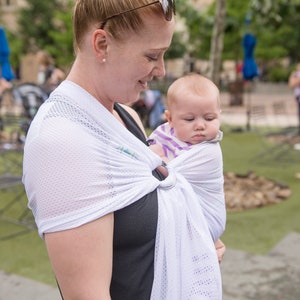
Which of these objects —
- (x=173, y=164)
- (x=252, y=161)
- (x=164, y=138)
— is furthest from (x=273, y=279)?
(x=252, y=161)

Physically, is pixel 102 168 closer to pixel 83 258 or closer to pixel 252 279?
pixel 83 258

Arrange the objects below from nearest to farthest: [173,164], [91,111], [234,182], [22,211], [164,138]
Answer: [91,111]
[173,164]
[164,138]
[22,211]
[234,182]

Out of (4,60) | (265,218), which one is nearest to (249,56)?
(265,218)

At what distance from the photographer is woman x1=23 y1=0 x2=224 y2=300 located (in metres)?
1.09

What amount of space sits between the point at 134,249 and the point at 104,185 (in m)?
0.21

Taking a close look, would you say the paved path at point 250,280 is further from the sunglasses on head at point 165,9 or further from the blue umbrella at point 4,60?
the blue umbrella at point 4,60

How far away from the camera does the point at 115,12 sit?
3.81 feet

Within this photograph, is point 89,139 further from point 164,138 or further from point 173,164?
point 164,138

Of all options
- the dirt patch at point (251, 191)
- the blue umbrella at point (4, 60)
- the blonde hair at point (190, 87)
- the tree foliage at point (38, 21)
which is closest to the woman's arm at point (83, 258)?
the blonde hair at point (190, 87)

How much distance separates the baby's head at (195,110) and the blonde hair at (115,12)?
630 millimetres

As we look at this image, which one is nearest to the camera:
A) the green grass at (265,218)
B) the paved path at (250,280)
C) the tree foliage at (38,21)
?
the paved path at (250,280)

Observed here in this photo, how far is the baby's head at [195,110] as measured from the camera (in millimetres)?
1764

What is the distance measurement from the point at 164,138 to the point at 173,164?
36 cm

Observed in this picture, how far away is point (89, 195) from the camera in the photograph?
110 centimetres
